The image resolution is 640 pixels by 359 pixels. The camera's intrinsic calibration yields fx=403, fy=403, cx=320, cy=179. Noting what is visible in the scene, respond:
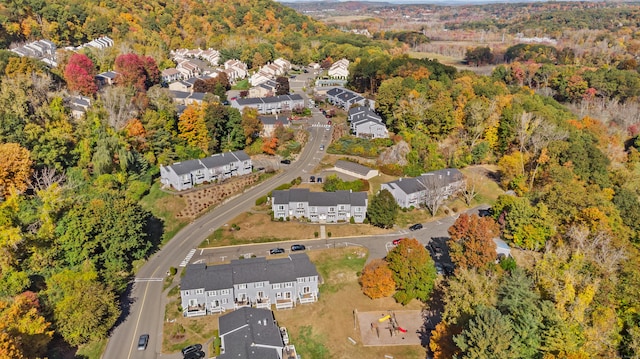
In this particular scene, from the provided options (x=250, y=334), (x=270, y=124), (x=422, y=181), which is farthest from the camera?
(x=270, y=124)

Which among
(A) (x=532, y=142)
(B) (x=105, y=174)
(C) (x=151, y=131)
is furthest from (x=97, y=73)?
(A) (x=532, y=142)

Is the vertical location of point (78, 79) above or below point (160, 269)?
above

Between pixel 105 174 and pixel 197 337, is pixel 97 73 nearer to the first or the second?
pixel 105 174

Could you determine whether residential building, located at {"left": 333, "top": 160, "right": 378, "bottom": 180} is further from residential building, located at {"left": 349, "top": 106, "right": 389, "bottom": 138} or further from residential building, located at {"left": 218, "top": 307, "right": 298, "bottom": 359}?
residential building, located at {"left": 218, "top": 307, "right": 298, "bottom": 359}

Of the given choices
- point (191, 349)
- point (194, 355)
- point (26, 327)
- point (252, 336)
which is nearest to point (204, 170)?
point (191, 349)

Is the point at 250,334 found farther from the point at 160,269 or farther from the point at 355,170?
the point at 355,170

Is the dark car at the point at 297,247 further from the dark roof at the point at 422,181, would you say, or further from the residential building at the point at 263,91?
the residential building at the point at 263,91
